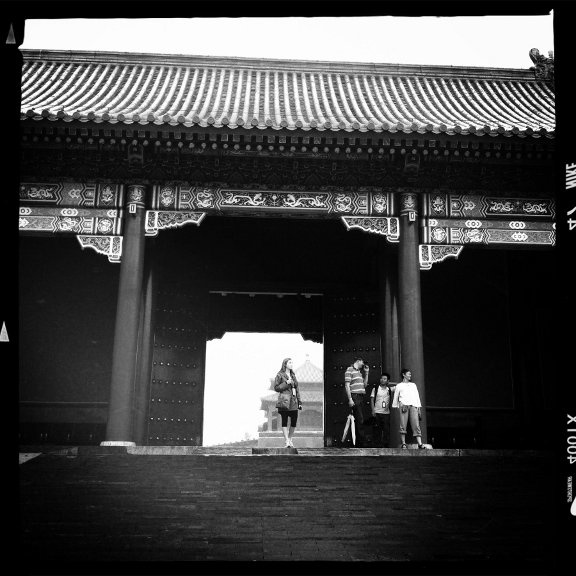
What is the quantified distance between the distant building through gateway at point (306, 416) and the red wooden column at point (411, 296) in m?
11.3

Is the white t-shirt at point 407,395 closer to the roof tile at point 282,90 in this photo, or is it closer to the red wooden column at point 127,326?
the red wooden column at point 127,326

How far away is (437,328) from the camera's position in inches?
575

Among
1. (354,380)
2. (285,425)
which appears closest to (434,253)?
(354,380)

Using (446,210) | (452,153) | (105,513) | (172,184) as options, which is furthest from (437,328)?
(105,513)

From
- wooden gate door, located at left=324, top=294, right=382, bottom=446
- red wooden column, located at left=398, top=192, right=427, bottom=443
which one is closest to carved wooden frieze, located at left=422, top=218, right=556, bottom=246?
red wooden column, located at left=398, top=192, right=427, bottom=443

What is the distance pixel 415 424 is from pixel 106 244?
17.4 ft

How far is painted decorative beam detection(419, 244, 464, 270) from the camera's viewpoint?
11.9 m

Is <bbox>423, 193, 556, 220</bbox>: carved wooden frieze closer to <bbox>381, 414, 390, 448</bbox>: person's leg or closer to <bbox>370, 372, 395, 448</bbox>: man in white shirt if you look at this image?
<bbox>370, 372, 395, 448</bbox>: man in white shirt

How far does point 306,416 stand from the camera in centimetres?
3058

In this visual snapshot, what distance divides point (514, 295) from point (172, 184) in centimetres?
682

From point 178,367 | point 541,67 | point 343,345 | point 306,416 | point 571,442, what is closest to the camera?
point 571,442

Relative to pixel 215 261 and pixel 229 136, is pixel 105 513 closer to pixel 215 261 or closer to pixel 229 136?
pixel 229 136

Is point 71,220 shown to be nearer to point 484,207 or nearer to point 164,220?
point 164,220

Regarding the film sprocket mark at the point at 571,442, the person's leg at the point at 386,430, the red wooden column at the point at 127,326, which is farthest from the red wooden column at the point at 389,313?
the film sprocket mark at the point at 571,442
